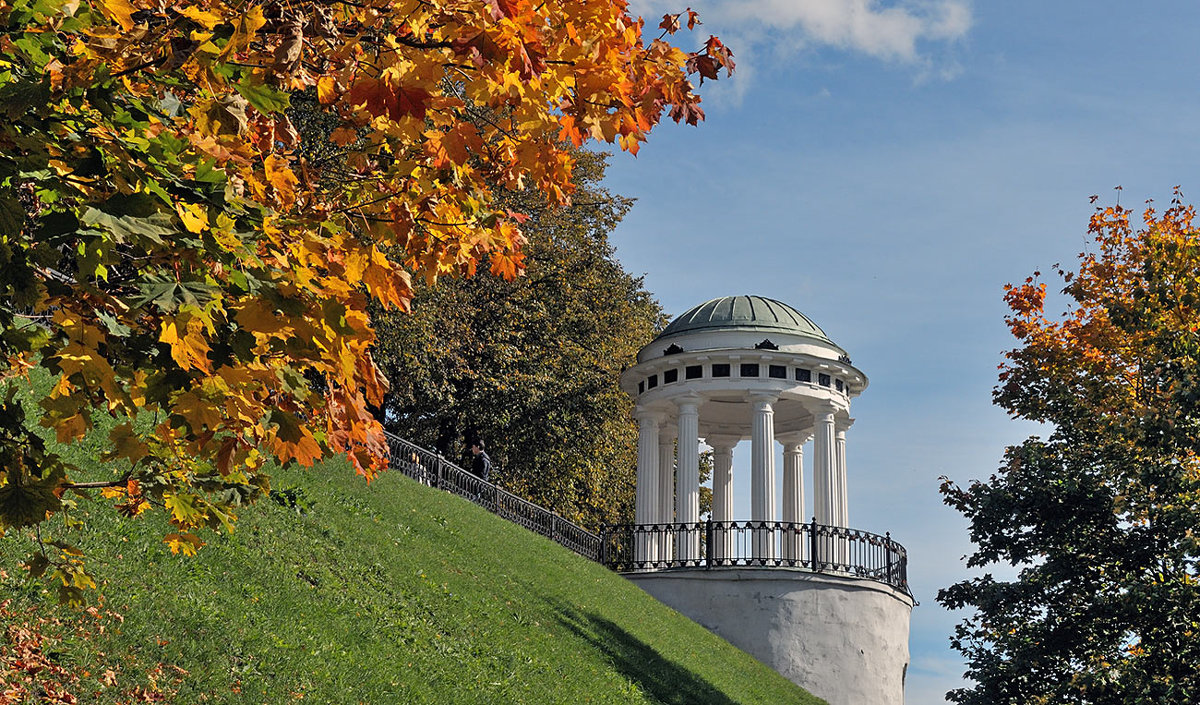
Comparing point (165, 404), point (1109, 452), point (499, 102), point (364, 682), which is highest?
point (1109, 452)

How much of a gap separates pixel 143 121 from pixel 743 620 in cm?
2245

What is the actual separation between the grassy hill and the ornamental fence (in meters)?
4.69

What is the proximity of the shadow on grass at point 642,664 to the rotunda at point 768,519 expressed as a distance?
25.9 feet

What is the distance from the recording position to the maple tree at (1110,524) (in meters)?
15.4

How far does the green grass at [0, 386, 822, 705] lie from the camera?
867 centimetres

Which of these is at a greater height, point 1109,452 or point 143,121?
point 1109,452

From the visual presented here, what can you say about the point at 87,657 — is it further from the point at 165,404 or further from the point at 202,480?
the point at 165,404

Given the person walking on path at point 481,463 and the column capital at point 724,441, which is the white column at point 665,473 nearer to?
the column capital at point 724,441

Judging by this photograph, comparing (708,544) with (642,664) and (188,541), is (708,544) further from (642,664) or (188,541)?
(188,541)

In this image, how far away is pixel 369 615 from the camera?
38.3 ft

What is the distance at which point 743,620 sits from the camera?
2502 centimetres

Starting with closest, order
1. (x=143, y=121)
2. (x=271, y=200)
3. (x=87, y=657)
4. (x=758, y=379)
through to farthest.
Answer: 1. (x=143, y=121)
2. (x=271, y=200)
3. (x=87, y=657)
4. (x=758, y=379)

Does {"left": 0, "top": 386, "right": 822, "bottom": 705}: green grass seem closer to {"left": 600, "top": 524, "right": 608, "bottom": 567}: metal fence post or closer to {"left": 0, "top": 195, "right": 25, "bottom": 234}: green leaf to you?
{"left": 0, "top": 195, "right": 25, "bottom": 234}: green leaf

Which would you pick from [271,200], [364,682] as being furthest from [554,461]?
[271,200]
